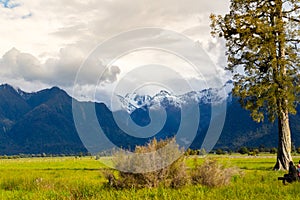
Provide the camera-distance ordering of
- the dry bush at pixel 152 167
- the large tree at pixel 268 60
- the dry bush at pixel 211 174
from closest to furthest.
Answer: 1. the dry bush at pixel 152 167
2. the dry bush at pixel 211 174
3. the large tree at pixel 268 60

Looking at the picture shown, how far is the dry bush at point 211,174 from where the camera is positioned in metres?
17.9

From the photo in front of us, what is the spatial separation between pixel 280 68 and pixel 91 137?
56.9 ft

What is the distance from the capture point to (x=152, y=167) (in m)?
17.2

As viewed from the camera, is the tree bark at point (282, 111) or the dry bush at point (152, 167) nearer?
the dry bush at point (152, 167)

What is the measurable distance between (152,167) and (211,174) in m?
2.56

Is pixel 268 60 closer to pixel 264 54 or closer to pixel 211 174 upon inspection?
pixel 264 54

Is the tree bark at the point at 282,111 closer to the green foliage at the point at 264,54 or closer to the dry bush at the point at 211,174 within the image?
the green foliage at the point at 264,54

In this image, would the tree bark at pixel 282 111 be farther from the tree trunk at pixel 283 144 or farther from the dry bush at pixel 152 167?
the dry bush at pixel 152 167

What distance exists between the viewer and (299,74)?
3341cm

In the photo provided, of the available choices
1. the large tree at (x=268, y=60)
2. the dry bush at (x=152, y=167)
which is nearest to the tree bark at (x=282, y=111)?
the large tree at (x=268, y=60)

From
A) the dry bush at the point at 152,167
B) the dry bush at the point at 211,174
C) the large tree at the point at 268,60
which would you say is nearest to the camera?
the dry bush at the point at 152,167

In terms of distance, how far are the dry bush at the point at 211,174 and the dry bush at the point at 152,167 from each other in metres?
0.74

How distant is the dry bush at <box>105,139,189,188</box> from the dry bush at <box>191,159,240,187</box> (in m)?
0.74

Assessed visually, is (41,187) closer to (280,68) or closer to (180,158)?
(180,158)
